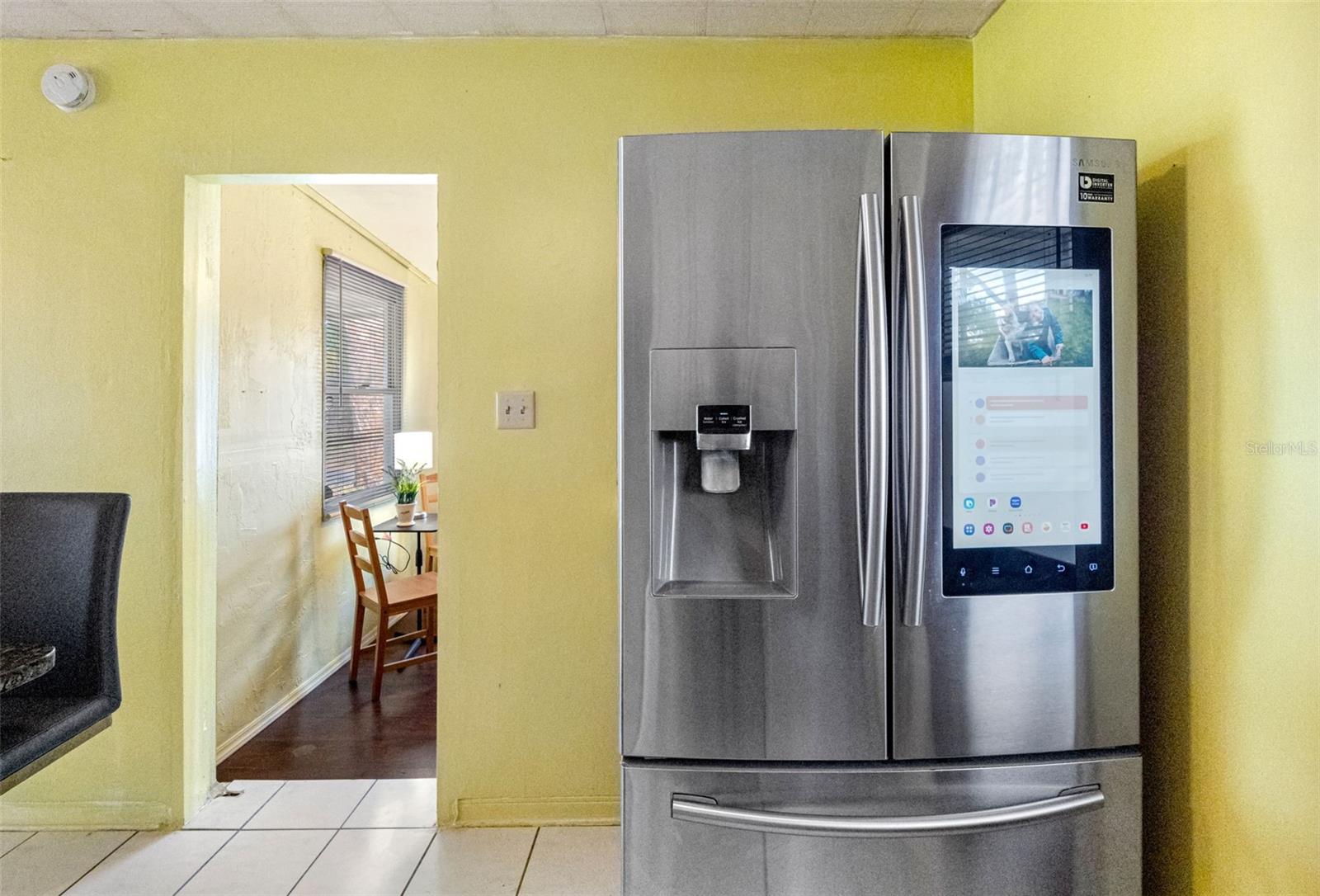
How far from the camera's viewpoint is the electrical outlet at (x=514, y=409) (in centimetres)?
195

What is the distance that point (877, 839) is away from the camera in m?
1.12

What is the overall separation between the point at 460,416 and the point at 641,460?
981mm

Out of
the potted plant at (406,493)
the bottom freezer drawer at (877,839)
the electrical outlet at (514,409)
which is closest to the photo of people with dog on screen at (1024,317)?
the bottom freezer drawer at (877,839)

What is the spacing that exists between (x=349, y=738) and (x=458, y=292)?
185 centimetres

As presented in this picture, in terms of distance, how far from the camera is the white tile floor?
1.71 meters

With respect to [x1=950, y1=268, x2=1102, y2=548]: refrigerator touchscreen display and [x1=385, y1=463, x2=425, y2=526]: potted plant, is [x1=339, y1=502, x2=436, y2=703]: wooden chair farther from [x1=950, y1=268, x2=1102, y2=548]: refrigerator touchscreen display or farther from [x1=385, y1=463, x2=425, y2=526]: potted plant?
A: [x1=950, y1=268, x2=1102, y2=548]: refrigerator touchscreen display

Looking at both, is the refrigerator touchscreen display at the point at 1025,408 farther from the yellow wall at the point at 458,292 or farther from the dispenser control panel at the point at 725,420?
the yellow wall at the point at 458,292

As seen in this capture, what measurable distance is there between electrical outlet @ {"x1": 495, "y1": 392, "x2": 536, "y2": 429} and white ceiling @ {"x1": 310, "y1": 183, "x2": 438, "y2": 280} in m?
1.34

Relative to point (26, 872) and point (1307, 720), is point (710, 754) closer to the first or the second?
point (1307, 720)

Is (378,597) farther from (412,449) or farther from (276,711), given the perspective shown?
(412,449)

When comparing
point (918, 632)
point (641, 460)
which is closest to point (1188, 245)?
point (918, 632)

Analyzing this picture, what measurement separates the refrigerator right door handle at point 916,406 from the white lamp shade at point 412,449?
367 cm

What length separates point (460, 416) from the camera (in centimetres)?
196

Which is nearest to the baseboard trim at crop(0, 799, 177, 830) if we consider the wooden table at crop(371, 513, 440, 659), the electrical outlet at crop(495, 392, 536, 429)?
the wooden table at crop(371, 513, 440, 659)
